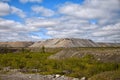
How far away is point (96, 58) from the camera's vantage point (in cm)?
4628

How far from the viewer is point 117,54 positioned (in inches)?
1804

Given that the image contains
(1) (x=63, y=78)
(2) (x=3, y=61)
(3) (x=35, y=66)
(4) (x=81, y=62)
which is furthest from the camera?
(2) (x=3, y=61)

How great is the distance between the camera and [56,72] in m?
38.4

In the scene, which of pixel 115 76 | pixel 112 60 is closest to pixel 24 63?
pixel 112 60

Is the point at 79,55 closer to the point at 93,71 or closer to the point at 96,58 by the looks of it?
the point at 96,58

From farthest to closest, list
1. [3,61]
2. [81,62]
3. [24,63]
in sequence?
[3,61], [24,63], [81,62]

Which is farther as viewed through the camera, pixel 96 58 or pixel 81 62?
pixel 96 58

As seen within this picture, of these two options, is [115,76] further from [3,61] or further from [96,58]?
[3,61]

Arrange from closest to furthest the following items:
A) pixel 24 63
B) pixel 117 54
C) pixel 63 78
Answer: pixel 63 78, pixel 117 54, pixel 24 63

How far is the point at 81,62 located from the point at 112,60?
18.6 feet

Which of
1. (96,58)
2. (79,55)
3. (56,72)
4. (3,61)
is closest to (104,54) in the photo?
(96,58)

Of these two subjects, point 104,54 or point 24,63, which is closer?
point 104,54

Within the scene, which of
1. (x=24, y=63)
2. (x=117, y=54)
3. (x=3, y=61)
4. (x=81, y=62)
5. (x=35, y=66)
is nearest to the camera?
(x=81, y=62)

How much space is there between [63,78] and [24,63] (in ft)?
73.6
